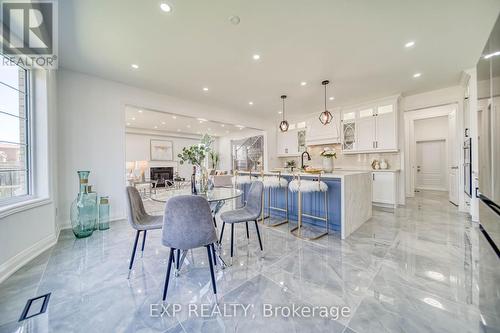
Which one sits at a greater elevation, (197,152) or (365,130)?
(365,130)

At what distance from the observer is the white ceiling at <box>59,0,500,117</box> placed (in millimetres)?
2010

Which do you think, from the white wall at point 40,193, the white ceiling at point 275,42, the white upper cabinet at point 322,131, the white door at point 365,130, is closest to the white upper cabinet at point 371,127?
the white door at point 365,130

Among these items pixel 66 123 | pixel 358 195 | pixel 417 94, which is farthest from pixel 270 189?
pixel 417 94

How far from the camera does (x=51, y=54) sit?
8.98 feet

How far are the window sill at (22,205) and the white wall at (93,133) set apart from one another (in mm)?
977

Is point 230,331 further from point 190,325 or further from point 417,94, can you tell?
point 417,94

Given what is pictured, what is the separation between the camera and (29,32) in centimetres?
221

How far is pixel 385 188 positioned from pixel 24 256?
6.60 metres

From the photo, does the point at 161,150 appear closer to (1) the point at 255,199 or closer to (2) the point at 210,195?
(2) the point at 210,195

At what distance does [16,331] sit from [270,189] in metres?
3.50

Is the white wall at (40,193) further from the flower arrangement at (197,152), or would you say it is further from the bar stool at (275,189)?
the bar stool at (275,189)

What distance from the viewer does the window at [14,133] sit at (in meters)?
2.13

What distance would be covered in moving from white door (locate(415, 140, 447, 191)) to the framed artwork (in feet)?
37.3

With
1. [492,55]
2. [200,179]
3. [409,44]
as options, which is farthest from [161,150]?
[492,55]
